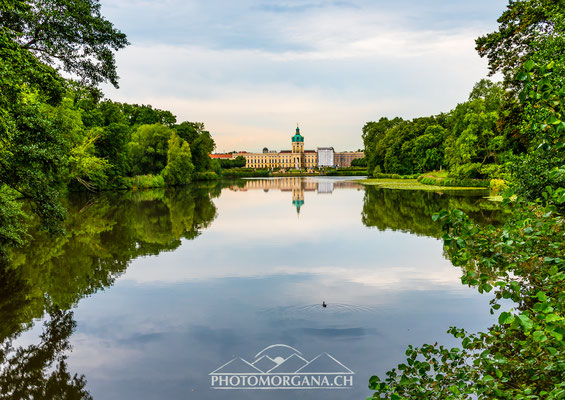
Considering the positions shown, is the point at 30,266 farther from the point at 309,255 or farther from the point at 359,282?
the point at 359,282

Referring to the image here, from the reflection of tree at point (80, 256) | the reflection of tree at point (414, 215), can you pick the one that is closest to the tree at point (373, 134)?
the reflection of tree at point (414, 215)

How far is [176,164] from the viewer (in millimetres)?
52531

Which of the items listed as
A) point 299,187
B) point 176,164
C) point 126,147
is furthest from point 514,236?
point 176,164

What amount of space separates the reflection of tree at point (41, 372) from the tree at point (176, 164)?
47.1 metres

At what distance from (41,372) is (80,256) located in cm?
752

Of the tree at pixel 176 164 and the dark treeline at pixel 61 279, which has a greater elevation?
the tree at pixel 176 164

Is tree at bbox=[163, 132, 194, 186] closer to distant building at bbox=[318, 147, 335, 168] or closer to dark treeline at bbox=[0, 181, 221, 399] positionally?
dark treeline at bbox=[0, 181, 221, 399]

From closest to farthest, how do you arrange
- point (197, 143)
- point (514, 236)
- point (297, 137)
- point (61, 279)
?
point (514, 236)
point (61, 279)
point (197, 143)
point (297, 137)

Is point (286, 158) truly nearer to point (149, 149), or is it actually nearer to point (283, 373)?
point (149, 149)

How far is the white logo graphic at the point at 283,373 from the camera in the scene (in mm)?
5199

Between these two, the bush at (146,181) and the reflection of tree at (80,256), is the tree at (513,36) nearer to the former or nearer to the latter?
the reflection of tree at (80,256)

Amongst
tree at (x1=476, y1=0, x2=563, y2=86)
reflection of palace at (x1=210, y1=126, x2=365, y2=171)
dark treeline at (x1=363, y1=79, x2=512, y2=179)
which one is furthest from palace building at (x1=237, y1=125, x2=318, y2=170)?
tree at (x1=476, y1=0, x2=563, y2=86)

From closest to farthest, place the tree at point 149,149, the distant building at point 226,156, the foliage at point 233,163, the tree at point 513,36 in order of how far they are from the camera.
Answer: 1. the tree at point 513,36
2. the tree at point 149,149
3. the foliage at point 233,163
4. the distant building at point 226,156

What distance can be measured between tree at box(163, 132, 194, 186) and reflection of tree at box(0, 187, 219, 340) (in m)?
29.5
